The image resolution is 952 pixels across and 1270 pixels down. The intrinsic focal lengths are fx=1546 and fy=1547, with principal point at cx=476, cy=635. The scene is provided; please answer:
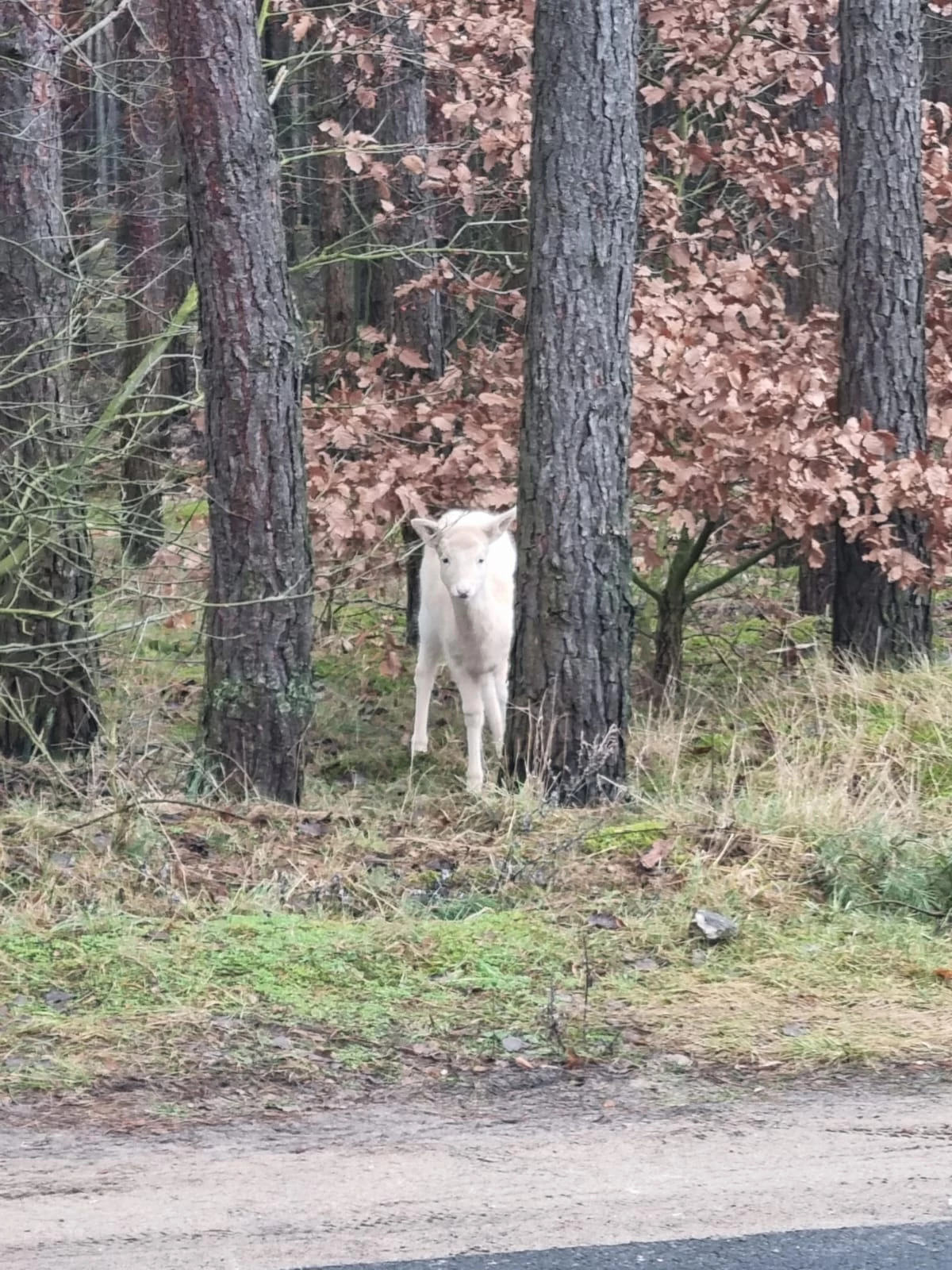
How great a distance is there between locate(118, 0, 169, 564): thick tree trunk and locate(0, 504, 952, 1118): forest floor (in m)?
0.78

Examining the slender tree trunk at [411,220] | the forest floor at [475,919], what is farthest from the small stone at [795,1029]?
the slender tree trunk at [411,220]

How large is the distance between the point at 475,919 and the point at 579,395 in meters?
3.55

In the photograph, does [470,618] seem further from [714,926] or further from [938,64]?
[938,64]

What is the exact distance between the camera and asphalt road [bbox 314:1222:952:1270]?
161 inches

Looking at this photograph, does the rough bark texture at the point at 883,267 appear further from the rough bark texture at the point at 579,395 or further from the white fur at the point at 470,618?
the rough bark texture at the point at 579,395

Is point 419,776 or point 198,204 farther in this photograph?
point 419,776

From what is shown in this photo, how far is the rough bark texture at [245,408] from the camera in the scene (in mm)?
9305

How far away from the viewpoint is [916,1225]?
433cm

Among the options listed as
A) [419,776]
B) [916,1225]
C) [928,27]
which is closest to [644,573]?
[419,776]

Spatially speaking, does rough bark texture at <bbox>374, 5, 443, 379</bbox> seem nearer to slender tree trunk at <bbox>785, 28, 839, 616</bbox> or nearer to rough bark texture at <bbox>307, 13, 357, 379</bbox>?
rough bark texture at <bbox>307, 13, 357, 379</bbox>

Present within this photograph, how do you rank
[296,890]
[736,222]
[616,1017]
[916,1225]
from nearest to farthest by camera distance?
1. [916,1225]
2. [616,1017]
3. [296,890]
4. [736,222]

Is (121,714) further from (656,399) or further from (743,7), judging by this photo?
(743,7)

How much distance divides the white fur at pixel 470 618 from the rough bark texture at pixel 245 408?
5.04 feet

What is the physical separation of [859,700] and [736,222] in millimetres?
5345
